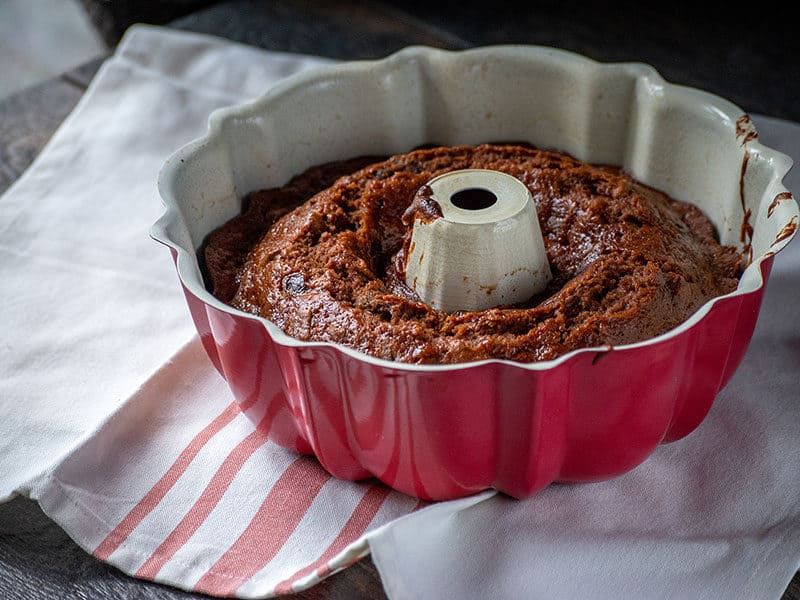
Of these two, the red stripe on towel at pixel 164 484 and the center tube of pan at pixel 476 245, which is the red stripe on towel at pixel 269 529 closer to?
the red stripe on towel at pixel 164 484

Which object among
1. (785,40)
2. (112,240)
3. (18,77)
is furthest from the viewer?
(18,77)

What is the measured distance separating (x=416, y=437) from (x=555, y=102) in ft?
2.32

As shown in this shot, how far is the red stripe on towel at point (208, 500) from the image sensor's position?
1.01 meters

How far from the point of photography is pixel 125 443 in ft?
3.79

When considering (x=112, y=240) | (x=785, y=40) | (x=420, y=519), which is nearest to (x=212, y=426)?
(x=420, y=519)

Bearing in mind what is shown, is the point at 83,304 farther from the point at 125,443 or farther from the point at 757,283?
the point at 757,283

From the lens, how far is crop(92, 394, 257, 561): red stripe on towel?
3.38 ft

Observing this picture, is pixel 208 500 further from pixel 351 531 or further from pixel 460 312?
pixel 460 312

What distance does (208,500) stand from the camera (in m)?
1.07

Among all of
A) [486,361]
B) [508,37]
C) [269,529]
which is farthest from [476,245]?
[508,37]

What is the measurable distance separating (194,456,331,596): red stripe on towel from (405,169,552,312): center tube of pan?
0.80 feet

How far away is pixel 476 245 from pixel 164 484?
1.46ft

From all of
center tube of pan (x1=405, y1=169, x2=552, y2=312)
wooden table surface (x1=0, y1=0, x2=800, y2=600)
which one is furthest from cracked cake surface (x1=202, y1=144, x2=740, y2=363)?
wooden table surface (x1=0, y1=0, x2=800, y2=600)

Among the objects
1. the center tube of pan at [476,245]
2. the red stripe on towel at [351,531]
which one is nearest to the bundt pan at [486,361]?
the red stripe on towel at [351,531]
